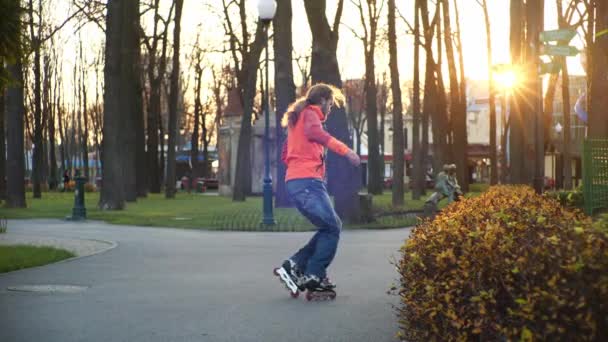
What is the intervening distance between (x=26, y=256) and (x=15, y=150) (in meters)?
18.7

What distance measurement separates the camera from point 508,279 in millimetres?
4613

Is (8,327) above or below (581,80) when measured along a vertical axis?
below

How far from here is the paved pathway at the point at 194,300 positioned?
7.09 meters

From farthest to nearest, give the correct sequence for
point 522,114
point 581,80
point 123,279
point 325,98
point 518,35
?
point 581,80, point 518,35, point 522,114, point 123,279, point 325,98

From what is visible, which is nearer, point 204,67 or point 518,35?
point 518,35

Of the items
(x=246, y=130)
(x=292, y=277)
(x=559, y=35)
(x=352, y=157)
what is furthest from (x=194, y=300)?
(x=246, y=130)

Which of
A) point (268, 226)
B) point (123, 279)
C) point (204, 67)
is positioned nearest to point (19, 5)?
point (123, 279)

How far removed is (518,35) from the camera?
87.1 feet

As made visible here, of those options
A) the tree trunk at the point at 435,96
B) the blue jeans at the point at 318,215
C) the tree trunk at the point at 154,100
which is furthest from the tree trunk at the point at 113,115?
the blue jeans at the point at 318,215

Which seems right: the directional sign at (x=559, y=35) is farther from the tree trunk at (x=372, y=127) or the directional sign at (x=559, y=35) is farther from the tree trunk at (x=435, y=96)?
the tree trunk at (x=372, y=127)

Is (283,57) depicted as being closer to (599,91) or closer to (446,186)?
(446,186)

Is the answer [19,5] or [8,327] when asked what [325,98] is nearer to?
[8,327]

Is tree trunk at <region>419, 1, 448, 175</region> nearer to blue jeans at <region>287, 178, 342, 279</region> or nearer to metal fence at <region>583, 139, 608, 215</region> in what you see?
metal fence at <region>583, 139, 608, 215</region>

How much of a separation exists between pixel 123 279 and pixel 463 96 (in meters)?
35.3
